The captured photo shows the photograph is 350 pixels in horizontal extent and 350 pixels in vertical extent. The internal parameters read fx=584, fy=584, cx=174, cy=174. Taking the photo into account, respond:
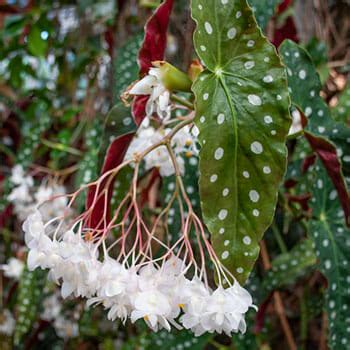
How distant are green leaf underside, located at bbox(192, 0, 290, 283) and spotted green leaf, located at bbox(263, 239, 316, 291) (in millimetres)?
513

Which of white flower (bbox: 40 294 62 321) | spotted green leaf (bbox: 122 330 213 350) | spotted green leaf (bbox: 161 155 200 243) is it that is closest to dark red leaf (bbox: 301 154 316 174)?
spotted green leaf (bbox: 161 155 200 243)

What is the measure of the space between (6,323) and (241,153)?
1325 mm

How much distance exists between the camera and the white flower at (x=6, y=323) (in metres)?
1.69

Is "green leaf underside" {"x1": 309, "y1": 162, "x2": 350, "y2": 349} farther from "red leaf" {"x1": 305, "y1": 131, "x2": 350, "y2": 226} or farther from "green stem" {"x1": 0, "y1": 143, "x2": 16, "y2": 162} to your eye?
"green stem" {"x1": 0, "y1": 143, "x2": 16, "y2": 162}

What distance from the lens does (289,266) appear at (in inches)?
43.0

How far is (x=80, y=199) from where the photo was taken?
1.08 meters

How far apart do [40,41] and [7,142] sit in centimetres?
67

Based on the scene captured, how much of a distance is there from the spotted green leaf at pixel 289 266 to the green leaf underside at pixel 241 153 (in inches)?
20.2

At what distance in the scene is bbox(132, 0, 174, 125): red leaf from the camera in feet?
2.22

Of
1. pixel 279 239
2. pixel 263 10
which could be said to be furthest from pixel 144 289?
pixel 279 239

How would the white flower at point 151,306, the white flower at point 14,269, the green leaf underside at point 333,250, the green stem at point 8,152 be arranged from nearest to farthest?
1. the white flower at point 151,306
2. the green leaf underside at point 333,250
3. the white flower at point 14,269
4. the green stem at point 8,152

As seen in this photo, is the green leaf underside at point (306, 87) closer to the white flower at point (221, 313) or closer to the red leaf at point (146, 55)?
the red leaf at point (146, 55)

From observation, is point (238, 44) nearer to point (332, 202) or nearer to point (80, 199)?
point (332, 202)

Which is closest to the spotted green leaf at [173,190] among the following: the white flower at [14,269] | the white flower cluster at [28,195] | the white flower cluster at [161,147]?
the white flower cluster at [161,147]
